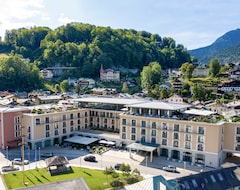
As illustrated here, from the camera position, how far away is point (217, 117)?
41.6 metres

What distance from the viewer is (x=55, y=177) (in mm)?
33344

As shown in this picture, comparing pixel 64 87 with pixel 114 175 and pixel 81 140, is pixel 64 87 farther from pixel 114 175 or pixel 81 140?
pixel 114 175

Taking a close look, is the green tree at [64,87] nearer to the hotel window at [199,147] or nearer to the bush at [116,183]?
the hotel window at [199,147]

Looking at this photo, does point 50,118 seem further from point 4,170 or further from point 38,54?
point 38,54

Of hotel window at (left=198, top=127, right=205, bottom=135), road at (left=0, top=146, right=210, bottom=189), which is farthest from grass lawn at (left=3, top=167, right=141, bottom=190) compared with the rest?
hotel window at (left=198, top=127, right=205, bottom=135)

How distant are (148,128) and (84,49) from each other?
319 feet

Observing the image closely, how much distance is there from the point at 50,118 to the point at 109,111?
11129 millimetres

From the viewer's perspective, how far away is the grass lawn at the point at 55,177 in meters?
31.0

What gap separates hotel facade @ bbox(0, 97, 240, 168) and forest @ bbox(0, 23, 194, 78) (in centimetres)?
7351

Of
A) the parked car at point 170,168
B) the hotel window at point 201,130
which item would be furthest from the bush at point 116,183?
the hotel window at point 201,130

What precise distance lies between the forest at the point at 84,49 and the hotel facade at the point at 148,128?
7351cm

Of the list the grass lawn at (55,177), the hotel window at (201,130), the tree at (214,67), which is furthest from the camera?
the tree at (214,67)

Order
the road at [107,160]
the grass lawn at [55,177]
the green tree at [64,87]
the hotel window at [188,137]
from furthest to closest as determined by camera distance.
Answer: the green tree at [64,87], the hotel window at [188,137], the road at [107,160], the grass lawn at [55,177]

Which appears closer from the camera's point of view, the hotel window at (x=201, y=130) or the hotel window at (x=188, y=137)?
the hotel window at (x=201, y=130)
